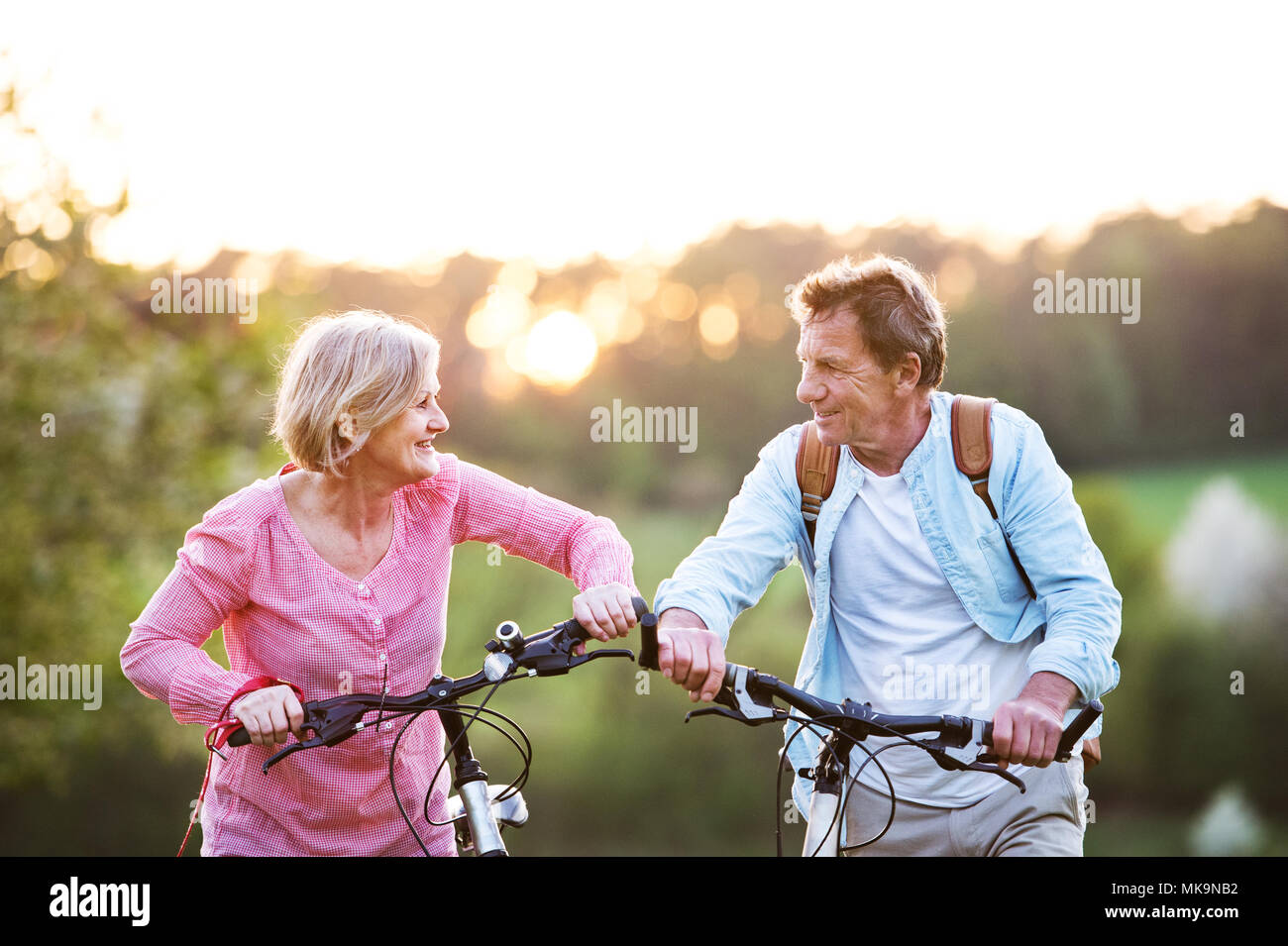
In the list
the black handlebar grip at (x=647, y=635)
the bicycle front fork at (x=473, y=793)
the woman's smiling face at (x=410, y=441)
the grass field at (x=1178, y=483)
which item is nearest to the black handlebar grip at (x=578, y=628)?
the black handlebar grip at (x=647, y=635)

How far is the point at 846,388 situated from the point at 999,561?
0.60 meters

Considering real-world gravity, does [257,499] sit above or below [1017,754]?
above

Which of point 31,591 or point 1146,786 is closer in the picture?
point 31,591

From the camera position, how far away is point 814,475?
10.9 ft

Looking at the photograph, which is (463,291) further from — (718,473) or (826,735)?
(826,735)

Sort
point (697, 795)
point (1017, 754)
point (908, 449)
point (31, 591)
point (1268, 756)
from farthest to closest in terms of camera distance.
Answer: point (1268, 756) → point (697, 795) → point (31, 591) → point (908, 449) → point (1017, 754)

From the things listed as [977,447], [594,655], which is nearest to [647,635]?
[594,655]

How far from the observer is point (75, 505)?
11484 mm

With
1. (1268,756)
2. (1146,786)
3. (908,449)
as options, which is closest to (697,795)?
(1146,786)

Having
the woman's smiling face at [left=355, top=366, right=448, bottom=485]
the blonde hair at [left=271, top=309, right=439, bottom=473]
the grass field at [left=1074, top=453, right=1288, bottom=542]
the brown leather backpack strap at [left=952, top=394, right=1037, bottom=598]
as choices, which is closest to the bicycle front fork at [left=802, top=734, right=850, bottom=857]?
the brown leather backpack strap at [left=952, top=394, right=1037, bottom=598]

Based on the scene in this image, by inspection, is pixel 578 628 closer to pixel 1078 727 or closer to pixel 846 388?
pixel 846 388

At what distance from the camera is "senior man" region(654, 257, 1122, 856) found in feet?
10.2
